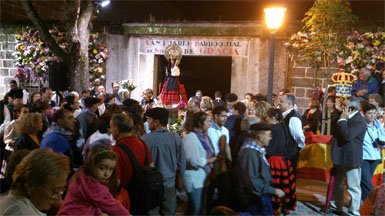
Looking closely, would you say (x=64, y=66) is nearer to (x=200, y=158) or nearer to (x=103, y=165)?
(x=200, y=158)

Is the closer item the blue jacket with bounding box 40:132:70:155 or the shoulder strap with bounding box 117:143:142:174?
the shoulder strap with bounding box 117:143:142:174

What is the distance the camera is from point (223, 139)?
17.2 feet

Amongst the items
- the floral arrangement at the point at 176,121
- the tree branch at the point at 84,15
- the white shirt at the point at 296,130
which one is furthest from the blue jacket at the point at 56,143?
the tree branch at the point at 84,15

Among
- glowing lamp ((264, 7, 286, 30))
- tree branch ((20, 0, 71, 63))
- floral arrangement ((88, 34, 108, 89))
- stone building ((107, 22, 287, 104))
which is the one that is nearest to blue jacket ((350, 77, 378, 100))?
stone building ((107, 22, 287, 104))

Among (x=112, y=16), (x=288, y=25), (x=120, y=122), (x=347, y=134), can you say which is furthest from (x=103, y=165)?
(x=112, y=16)

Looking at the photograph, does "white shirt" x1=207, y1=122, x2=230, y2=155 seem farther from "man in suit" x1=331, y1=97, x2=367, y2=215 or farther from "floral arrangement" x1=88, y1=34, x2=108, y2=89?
"floral arrangement" x1=88, y1=34, x2=108, y2=89

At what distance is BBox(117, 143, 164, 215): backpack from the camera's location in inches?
145

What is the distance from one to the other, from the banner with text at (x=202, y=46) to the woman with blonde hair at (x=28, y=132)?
8882mm

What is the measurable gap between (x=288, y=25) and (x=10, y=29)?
34.8ft

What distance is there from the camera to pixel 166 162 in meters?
4.29

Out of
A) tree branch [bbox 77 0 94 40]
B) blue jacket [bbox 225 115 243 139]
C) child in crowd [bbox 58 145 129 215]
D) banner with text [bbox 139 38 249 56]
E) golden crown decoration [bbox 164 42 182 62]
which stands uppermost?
tree branch [bbox 77 0 94 40]

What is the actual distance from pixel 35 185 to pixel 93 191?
0.69 m

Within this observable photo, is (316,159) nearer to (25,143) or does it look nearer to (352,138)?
(352,138)

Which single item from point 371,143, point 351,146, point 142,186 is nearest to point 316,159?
point 371,143
